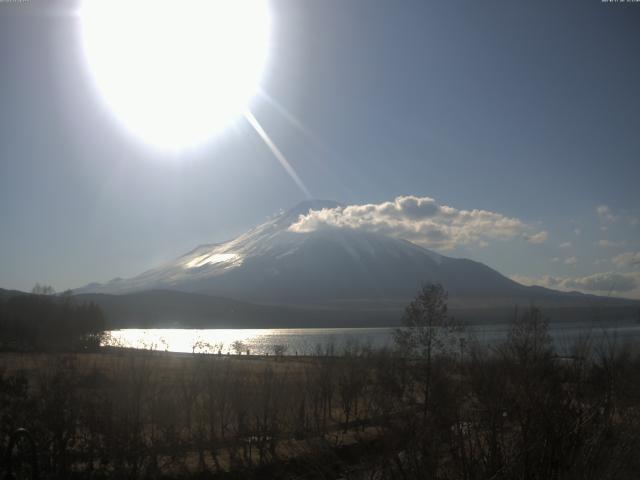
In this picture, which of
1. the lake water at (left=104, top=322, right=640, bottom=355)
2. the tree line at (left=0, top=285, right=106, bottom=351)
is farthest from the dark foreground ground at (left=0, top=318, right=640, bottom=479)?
the tree line at (left=0, top=285, right=106, bottom=351)

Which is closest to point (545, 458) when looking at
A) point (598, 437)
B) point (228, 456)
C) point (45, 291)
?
point (598, 437)

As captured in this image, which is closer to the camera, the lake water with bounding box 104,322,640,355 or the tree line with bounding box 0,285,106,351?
the lake water with bounding box 104,322,640,355

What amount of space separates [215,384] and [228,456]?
2511mm

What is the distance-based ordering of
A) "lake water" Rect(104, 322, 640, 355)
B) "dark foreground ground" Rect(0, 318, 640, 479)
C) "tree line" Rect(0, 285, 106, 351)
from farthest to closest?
"tree line" Rect(0, 285, 106, 351)
"lake water" Rect(104, 322, 640, 355)
"dark foreground ground" Rect(0, 318, 640, 479)

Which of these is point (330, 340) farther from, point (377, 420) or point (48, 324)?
point (377, 420)

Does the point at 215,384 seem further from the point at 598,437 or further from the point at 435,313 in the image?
the point at 598,437

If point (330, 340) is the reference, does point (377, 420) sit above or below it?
above

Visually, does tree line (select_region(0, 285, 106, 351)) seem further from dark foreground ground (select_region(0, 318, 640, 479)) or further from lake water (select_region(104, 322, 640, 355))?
dark foreground ground (select_region(0, 318, 640, 479))

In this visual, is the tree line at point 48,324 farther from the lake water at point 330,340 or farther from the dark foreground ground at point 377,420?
the dark foreground ground at point 377,420

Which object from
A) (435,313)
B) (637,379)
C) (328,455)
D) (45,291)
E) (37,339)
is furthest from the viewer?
(45,291)

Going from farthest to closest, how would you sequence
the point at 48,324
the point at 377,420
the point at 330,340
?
the point at 48,324
the point at 330,340
the point at 377,420

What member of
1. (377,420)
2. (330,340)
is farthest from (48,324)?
(377,420)

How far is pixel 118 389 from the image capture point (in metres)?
15.8

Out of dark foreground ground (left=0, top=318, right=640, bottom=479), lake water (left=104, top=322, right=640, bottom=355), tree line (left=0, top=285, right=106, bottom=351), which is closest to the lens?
dark foreground ground (left=0, top=318, right=640, bottom=479)
